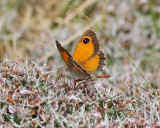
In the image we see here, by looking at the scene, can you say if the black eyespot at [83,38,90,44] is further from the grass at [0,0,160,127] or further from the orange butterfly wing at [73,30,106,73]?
the grass at [0,0,160,127]

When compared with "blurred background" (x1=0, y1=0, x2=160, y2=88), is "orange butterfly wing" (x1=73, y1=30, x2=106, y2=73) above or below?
below

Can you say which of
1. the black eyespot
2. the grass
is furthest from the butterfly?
the grass

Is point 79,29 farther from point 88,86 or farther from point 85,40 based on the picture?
point 88,86

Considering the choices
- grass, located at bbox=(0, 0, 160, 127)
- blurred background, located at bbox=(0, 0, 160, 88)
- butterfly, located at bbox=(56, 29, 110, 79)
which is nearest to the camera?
grass, located at bbox=(0, 0, 160, 127)

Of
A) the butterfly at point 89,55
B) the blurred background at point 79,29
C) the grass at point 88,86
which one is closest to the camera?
the grass at point 88,86

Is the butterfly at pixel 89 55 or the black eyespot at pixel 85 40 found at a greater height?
the black eyespot at pixel 85 40

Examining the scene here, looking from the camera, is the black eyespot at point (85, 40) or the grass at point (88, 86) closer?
the grass at point (88, 86)

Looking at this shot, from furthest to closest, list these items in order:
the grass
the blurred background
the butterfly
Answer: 1. the blurred background
2. the butterfly
3. the grass

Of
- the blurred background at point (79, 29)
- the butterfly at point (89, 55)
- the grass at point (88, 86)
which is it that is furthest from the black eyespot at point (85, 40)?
the blurred background at point (79, 29)

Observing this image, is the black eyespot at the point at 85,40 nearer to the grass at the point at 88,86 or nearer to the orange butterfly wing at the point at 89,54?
the orange butterfly wing at the point at 89,54
